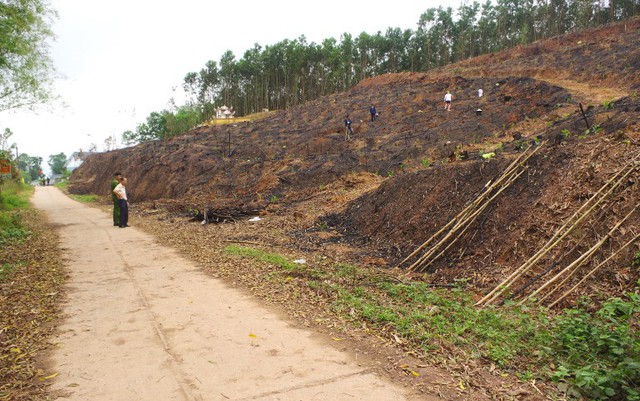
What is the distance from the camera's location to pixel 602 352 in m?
3.76

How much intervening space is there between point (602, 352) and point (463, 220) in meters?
4.08

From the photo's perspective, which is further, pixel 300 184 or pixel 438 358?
pixel 300 184

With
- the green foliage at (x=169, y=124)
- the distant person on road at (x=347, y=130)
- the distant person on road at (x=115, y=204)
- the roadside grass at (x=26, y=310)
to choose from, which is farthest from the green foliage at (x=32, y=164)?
the roadside grass at (x=26, y=310)

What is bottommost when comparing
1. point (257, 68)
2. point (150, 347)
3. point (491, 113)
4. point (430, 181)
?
point (150, 347)

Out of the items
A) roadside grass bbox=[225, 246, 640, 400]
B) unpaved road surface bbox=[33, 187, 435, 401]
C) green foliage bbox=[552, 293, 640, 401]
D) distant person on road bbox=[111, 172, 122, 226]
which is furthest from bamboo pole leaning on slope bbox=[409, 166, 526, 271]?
distant person on road bbox=[111, 172, 122, 226]

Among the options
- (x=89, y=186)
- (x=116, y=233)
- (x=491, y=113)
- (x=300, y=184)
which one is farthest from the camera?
(x=89, y=186)

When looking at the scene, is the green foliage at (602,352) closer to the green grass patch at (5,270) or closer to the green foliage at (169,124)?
the green grass patch at (5,270)

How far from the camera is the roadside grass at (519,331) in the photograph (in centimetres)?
332

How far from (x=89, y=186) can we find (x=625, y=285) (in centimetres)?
4184

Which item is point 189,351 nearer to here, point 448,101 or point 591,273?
point 591,273

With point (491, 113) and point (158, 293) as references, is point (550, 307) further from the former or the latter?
point (491, 113)

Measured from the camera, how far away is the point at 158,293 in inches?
233

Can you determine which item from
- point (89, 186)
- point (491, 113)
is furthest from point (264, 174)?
point (89, 186)

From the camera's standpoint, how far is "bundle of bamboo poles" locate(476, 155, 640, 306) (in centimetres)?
544
